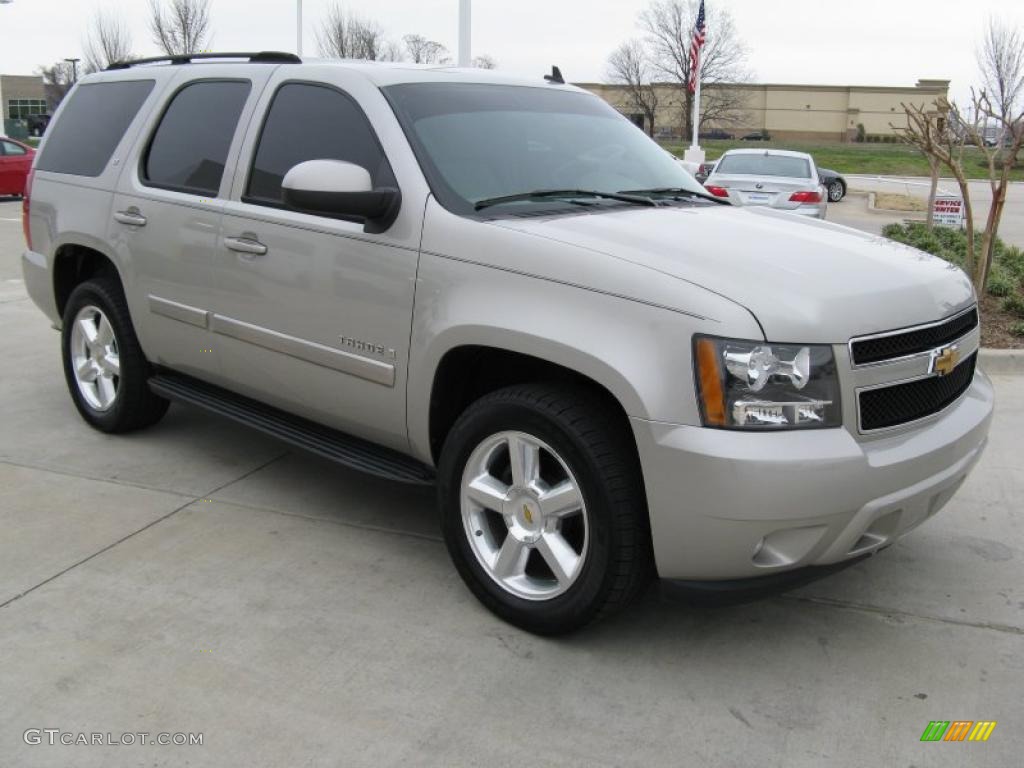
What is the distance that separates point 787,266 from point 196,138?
9.38ft

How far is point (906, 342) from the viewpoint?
124 inches

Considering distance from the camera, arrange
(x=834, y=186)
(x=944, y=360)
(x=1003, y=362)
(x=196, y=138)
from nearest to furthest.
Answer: (x=944, y=360), (x=196, y=138), (x=1003, y=362), (x=834, y=186)

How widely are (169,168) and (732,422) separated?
314cm

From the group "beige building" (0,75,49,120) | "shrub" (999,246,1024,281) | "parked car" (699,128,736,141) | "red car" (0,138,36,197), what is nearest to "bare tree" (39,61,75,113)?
"beige building" (0,75,49,120)

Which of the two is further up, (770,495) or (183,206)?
(183,206)

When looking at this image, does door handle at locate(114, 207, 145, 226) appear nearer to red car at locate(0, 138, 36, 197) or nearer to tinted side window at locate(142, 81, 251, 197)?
tinted side window at locate(142, 81, 251, 197)

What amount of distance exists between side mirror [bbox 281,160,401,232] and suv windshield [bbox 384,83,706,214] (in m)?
0.19

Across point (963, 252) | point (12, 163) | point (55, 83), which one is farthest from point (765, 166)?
point (55, 83)

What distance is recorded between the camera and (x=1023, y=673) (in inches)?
128

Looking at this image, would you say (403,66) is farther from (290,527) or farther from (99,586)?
(99,586)

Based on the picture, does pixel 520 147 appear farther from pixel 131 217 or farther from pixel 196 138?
pixel 131 217

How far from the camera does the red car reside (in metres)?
20.2

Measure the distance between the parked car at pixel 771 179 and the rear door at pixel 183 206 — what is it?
9967mm

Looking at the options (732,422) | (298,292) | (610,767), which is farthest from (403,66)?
(610,767)
